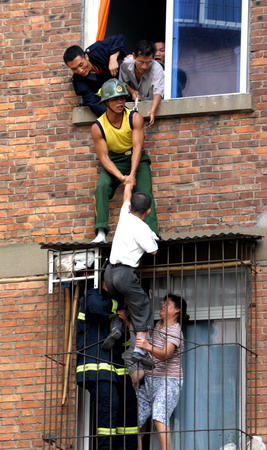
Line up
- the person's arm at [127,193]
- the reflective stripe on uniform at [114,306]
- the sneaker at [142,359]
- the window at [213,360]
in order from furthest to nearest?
the person's arm at [127,193]
the reflective stripe on uniform at [114,306]
the window at [213,360]
the sneaker at [142,359]

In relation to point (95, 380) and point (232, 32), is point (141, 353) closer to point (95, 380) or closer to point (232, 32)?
point (95, 380)

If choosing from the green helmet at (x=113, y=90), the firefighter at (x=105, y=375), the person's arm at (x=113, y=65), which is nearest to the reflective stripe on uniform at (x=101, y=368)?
the firefighter at (x=105, y=375)

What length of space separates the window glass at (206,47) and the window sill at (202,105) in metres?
0.22

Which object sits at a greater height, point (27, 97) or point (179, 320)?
point (27, 97)

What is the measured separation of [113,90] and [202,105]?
904 millimetres

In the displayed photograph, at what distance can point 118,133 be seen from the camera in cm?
1485

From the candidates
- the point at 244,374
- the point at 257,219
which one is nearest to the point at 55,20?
the point at 257,219

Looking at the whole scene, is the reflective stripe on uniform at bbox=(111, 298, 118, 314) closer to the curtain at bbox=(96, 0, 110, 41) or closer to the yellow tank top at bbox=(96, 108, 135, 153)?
the yellow tank top at bbox=(96, 108, 135, 153)

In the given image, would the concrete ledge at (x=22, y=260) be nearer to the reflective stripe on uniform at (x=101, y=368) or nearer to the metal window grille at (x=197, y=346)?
the metal window grille at (x=197, y=346)

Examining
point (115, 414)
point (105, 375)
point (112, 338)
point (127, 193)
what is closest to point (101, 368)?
point (105, 375)

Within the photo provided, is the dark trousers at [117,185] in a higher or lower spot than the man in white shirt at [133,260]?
higher

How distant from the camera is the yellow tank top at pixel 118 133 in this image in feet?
48.7

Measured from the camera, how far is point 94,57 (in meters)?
15.4

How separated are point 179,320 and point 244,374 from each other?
82 cm
